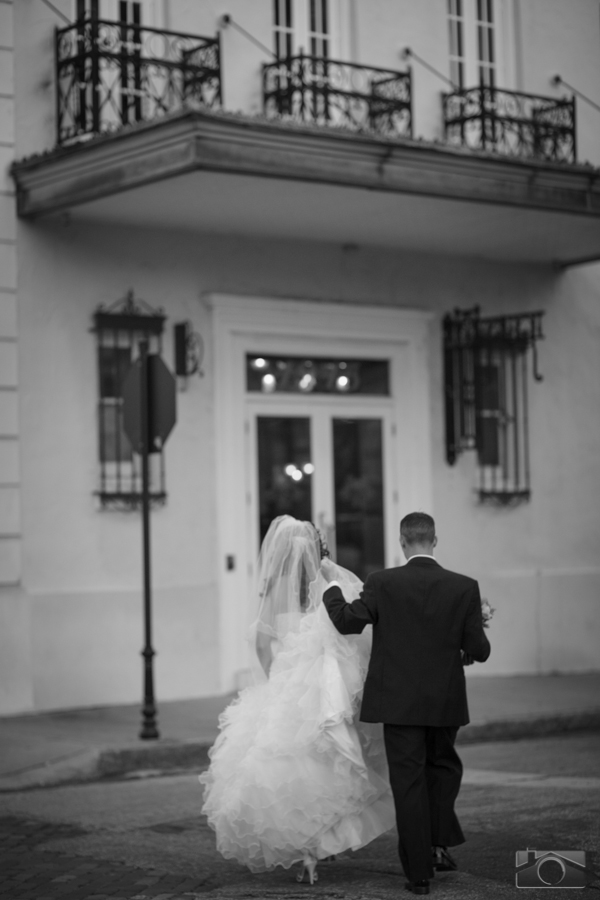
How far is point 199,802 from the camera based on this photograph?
820cm

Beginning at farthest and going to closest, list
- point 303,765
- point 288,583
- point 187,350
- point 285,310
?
point 285,310
point 187,350
point 288,583
point 303,765

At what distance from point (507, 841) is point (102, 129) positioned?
7.70 meters

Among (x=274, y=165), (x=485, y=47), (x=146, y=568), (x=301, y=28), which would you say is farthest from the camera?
(x=485, y=47)

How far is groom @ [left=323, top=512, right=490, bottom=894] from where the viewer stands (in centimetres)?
595

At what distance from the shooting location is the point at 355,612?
610 centimetres

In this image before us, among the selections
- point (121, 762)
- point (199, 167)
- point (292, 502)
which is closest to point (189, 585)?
point (292, 502)

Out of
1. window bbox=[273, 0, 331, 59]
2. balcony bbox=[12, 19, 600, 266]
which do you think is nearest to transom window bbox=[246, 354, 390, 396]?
balcony bbox=[12, 19, 600, 266]

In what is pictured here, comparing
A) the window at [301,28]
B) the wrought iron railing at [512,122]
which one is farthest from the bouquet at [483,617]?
the window at [301,28]

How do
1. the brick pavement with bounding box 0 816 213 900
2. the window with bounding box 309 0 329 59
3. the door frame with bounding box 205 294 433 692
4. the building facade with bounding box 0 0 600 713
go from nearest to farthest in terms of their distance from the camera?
the brick pavement with bounding box 0 816 213 900 < the building facade with bounding box 0 0 600 713 < the door frame with bounding box 205 294 433 692 < the window with bounding box 309 0 329 59

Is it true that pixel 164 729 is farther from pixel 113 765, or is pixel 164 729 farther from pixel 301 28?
pixel 301 28

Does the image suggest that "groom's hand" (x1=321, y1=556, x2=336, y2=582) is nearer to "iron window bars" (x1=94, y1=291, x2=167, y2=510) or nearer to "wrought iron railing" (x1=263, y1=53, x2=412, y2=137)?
"iron window bars" (x1=94, y1=291, x2=167, y2=510)

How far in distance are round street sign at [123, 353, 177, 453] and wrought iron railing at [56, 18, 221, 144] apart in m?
2.72

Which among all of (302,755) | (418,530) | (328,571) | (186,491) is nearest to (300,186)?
(186,491)

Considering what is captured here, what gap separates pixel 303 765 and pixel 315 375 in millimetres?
7895
